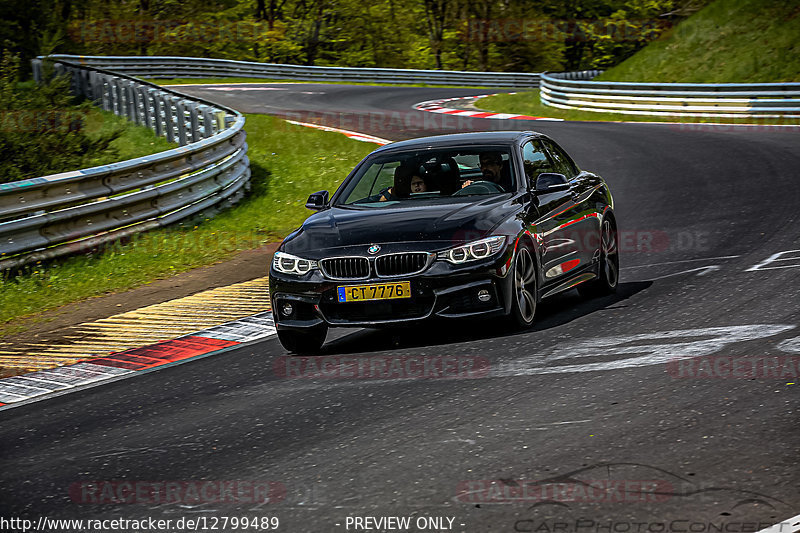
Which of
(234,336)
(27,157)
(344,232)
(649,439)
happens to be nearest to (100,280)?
(234,336)

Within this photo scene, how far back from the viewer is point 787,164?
18641mm

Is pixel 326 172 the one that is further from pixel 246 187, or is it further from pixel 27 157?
pixel 27 157

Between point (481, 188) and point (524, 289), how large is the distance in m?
1.04

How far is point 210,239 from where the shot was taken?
14484 millimetres

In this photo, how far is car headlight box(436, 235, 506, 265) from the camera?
790 centimetres

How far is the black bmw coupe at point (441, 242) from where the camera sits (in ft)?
25.9

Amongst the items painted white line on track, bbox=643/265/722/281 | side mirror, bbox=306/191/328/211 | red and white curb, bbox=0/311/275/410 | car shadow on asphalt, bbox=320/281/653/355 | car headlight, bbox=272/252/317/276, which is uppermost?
side mirror, bbox=306/191/328/211

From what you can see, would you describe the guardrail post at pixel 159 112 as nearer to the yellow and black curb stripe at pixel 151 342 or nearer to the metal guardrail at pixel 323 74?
the yellow and black curb stripe at pixel 151 342

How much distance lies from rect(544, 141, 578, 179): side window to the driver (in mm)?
836

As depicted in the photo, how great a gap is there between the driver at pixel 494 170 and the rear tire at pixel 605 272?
1374 mm

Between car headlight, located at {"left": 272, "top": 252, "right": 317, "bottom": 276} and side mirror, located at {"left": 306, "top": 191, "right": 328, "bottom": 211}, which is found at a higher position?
side mirror, located at {"left": 306, "top": 191, "right": 328, "bottom": 211}

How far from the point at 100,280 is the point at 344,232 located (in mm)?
4870
